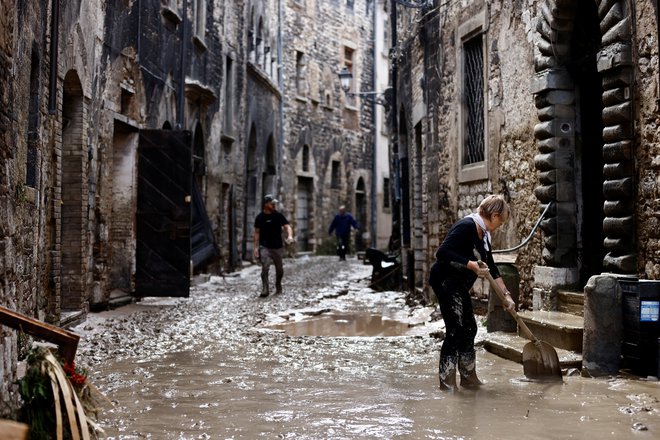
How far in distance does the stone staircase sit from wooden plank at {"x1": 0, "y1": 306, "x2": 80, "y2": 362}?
4072 millimetres

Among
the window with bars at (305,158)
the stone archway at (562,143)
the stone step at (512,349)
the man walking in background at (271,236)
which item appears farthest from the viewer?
the window with bars at (305,158)

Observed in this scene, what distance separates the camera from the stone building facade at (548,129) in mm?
6965

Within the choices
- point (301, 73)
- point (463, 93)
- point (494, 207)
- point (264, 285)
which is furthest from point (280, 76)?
point (494, 207)

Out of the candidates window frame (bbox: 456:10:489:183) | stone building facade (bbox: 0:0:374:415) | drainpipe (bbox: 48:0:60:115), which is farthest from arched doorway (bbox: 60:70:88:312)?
window frame (bbox: 456:10:489:183)

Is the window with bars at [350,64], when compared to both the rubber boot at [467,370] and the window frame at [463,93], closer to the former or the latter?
the window frame at [463,93]

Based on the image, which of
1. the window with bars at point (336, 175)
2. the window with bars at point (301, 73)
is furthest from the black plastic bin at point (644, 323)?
the window with bars at point (336, 175)

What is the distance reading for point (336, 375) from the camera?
6.61 meters

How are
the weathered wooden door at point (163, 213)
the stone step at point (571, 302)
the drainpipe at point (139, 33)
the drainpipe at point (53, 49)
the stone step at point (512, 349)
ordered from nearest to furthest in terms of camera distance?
1. the stone step at point (512, 349)
2. the stone step at point (571, 302)
3. the drainpipe at point (53, 49)
4. the drainpipe at point (139, 33)
5. the weathered wooden door at point (163, 213)

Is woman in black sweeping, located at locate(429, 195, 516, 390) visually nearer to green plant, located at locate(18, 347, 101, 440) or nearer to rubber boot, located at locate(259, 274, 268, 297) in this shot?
green plant, located at locate(18, 347, 101, 440)

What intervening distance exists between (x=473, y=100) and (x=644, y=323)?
211 inches

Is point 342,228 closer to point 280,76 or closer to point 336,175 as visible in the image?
point 280,76

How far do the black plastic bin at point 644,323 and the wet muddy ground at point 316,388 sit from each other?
0.56 feet

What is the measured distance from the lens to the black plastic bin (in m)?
6.20

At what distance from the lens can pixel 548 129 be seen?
27.8 feet
